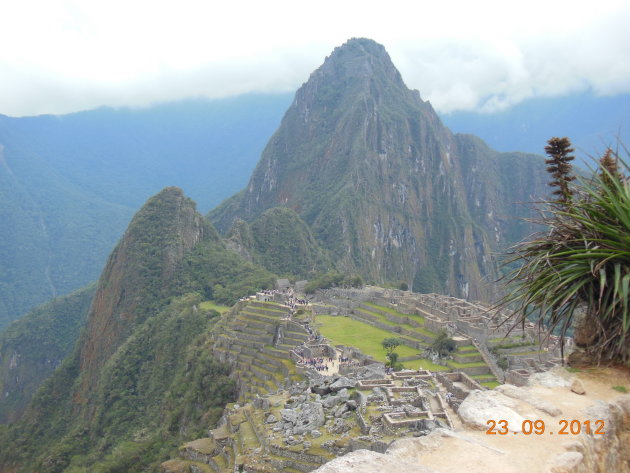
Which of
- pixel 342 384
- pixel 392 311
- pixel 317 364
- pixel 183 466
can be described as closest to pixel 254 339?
pixel 317 364

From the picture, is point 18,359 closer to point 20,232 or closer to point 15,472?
point 15,472

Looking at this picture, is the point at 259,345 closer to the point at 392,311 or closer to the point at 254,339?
the point at 254,339

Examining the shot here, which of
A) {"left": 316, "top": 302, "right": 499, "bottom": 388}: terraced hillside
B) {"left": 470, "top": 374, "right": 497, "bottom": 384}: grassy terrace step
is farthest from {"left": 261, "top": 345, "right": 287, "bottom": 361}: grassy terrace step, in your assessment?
{"left": 470, "top": 374, "right": 497, "bottom": 384}: grassy terrace step

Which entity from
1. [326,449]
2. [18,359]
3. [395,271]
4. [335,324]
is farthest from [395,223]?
[326,449]

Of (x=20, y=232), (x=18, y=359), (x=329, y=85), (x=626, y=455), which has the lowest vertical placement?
(x=18, y=359)

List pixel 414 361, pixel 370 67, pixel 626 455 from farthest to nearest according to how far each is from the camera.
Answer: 1. pixel 370 67
2. pixel 414 361
3. pixel 626 455

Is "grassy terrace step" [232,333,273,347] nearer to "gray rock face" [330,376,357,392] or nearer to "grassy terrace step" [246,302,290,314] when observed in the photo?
"grassy terrace step" [246,302,290,314]

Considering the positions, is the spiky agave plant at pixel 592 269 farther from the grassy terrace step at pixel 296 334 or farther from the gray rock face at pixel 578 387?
the grassy terrace step at pixel 296 334
